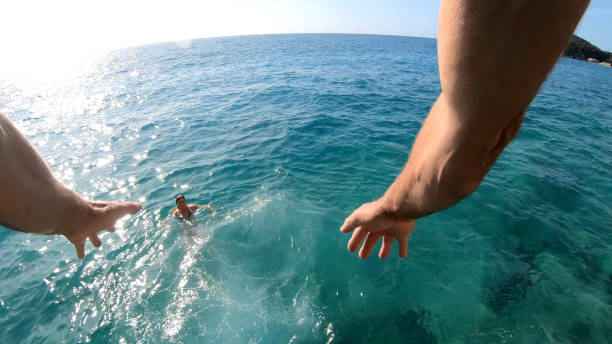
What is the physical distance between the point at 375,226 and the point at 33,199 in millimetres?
2248

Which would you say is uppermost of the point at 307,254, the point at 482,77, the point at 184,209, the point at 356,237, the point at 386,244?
the point at 482,77

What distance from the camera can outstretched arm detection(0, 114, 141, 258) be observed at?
5.17 ft

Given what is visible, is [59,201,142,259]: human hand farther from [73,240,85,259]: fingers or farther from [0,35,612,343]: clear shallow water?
[0,35,612,343]: clear shallow water

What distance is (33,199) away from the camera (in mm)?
1707

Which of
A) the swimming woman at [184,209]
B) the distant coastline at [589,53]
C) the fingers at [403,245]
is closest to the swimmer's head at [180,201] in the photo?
the swimming woman at [184,209]

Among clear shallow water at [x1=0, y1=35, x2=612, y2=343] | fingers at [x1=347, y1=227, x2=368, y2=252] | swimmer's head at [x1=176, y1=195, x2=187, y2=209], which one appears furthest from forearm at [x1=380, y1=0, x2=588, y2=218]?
swimmer's head at [x1=176, y1=195, x2=187, y2=209]

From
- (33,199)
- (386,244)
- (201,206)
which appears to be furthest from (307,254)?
(33,199)

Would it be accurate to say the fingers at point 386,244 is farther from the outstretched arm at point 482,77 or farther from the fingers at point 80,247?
the fingers at point 80,247

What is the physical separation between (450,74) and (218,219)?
6.84 m

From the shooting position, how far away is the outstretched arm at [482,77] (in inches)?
27.6

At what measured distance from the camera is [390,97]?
1708cm

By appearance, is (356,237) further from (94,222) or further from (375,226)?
(94,222)

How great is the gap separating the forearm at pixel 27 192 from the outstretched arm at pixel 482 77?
232 cm

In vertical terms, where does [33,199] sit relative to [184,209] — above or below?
above
